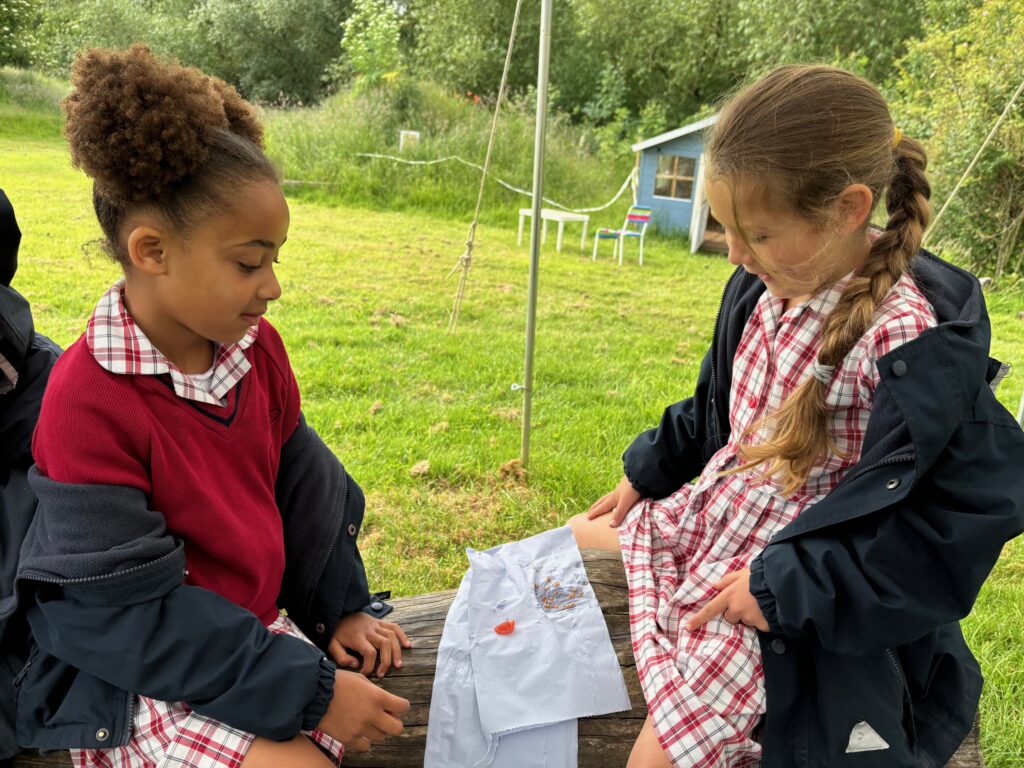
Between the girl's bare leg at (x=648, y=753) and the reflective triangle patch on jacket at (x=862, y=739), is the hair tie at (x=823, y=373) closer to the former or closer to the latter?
the reflective triangle patch on jacket at (x=862, y=739)

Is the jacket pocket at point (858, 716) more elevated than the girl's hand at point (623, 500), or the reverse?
the girl's hand at point (623, 500)

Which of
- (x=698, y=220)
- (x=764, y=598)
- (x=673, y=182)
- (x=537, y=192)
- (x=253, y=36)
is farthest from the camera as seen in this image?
(x=253, y=36)

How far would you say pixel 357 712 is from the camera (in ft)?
5.33

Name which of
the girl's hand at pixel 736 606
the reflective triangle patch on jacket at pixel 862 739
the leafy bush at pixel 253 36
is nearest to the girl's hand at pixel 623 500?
the girl's hand at pixel 736 606

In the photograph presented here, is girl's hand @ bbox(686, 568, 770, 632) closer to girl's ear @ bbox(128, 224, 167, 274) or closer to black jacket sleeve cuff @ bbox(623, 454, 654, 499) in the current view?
black jacket sleeve cuff @ bbox(623, 454, 654, 499)

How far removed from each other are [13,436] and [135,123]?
86 centimetres

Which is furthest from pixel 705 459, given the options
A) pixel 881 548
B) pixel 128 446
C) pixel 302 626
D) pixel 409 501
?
pixel 409 501

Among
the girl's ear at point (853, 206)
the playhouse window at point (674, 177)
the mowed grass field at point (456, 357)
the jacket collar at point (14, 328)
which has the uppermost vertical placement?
the playhouse window at point (674, 177)

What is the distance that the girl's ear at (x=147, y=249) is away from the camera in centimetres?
148

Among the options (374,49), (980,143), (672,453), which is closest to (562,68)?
(374,49)

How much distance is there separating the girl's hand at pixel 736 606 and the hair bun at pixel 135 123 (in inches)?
51.6

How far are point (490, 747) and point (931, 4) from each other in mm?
13666

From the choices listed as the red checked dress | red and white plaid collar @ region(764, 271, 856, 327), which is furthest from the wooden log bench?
red and white plaid collar @ region(764, 271, 856, 327)

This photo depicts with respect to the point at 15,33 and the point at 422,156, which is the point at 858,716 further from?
the point at 15,33
